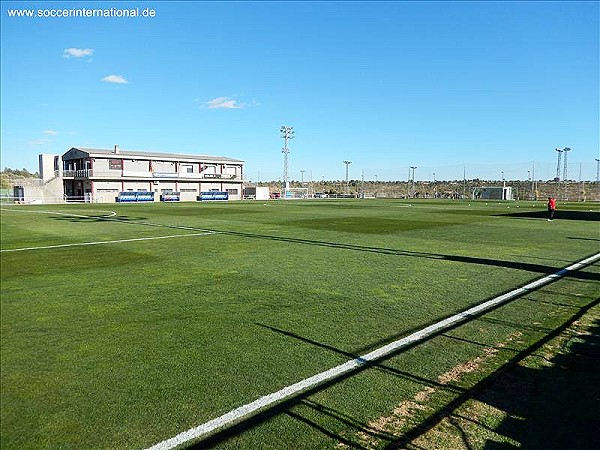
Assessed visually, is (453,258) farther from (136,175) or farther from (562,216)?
(136,175)

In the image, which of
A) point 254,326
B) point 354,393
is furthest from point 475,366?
point 254,326

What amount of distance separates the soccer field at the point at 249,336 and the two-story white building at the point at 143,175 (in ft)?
186

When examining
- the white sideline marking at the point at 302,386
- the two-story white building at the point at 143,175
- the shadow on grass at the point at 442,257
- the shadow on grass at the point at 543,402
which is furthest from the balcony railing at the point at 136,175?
the shadow on grass at the point at 543,402

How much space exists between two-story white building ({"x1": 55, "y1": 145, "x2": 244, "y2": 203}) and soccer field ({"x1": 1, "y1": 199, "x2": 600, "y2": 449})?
56593mm

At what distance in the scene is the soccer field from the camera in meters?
4.24

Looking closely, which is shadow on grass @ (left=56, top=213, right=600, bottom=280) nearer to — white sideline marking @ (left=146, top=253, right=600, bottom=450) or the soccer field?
the soccer field

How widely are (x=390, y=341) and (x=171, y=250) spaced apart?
1109 centimetres

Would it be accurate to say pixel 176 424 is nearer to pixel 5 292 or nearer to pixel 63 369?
pixel 63 369

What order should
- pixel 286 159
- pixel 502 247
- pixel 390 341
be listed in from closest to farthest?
pixel 390 341, pixel 502 247, pixel 286 159

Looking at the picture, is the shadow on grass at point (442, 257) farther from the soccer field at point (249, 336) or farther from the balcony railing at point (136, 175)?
the balcony railing at point (136, 175)

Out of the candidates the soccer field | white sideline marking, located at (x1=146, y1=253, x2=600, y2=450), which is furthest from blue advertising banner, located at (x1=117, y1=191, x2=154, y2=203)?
white sideline marking, located at (x1=146, y1=253, x2=600, y2=450)

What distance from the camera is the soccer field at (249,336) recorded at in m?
4.24

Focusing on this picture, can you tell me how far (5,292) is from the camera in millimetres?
9406

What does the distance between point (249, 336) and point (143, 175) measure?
70.0 meters
